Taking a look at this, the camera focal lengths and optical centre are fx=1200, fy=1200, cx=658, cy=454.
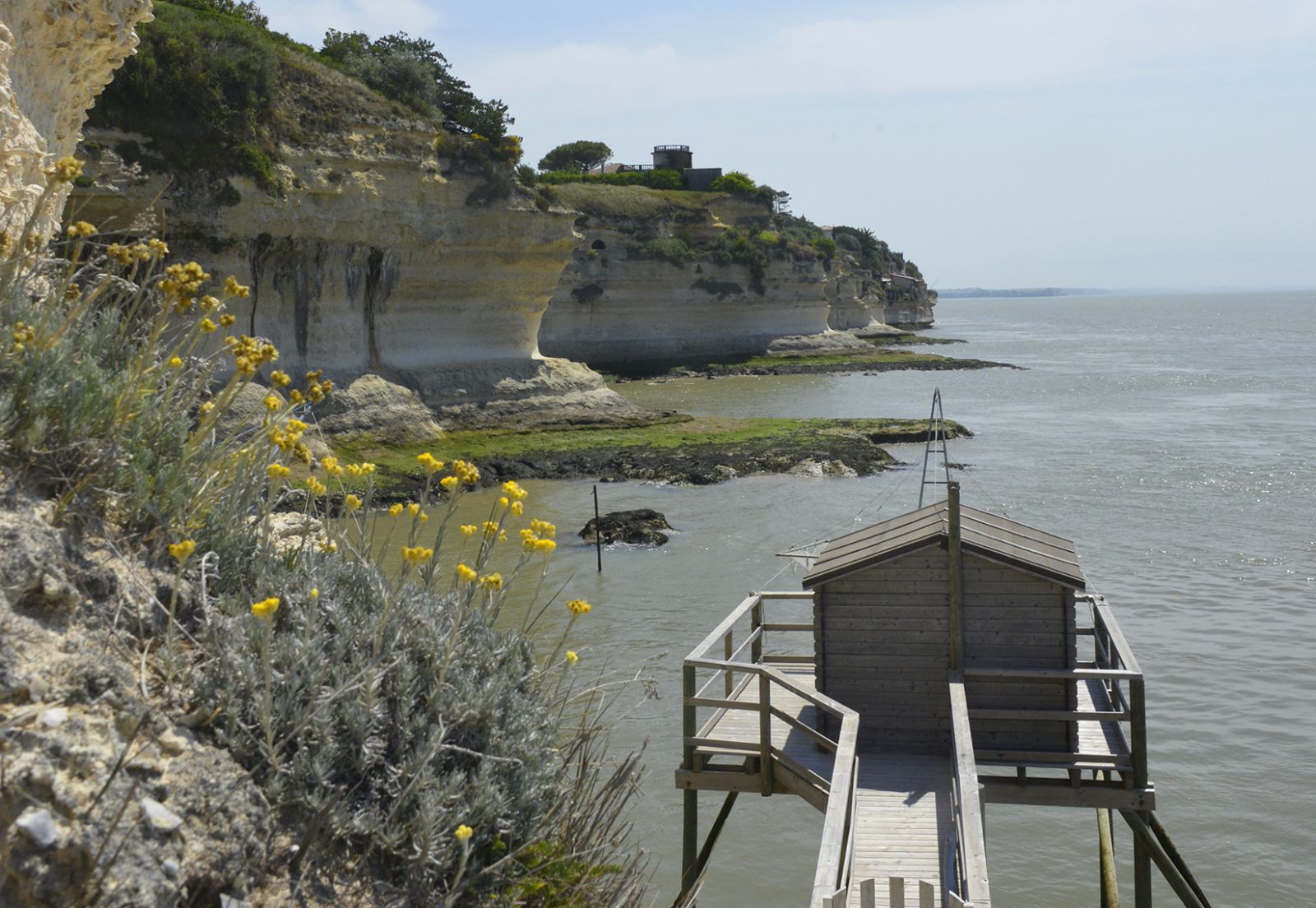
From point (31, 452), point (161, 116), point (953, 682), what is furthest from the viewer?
point (161, 116)

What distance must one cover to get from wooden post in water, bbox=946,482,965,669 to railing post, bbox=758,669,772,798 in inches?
53.8

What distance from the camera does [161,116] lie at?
26.6 m

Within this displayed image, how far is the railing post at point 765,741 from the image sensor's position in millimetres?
8453

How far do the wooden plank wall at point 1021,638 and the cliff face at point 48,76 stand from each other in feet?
20.9

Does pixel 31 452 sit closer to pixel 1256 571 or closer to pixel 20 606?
pixel 20 606

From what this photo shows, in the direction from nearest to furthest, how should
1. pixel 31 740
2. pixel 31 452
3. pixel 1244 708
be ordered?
pixel 31 740 → pixel 31 452 → pixel 1244 708

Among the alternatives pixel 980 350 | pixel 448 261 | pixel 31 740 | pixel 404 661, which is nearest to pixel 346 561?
pixel 404 661

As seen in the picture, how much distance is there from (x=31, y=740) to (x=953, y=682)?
21.2 ft

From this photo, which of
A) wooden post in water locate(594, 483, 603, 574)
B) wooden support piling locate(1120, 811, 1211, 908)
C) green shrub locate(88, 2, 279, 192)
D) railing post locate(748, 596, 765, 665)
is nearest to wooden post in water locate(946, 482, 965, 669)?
wooden support piling locate(1120, 811, 1211, 908)

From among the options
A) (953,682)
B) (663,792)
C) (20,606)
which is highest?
(20,606)

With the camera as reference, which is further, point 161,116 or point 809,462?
point 809,462

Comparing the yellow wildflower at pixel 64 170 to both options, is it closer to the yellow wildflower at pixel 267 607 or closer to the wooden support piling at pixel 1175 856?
the yellow wildflower at pixel 267 607

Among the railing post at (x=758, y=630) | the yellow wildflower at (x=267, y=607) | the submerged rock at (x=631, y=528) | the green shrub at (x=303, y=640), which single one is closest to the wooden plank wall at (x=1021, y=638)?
the railing post at (x=758, y=630)

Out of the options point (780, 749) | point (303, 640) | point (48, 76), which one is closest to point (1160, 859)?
point (780, 749)
